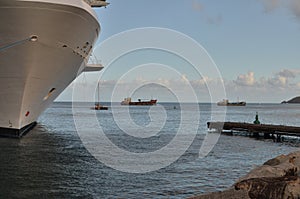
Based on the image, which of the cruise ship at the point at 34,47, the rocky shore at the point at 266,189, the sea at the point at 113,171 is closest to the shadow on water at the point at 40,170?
the sea at the point at 113,171

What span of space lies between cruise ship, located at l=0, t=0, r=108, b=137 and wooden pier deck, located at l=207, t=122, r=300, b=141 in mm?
18429

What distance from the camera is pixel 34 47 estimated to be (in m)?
16.7

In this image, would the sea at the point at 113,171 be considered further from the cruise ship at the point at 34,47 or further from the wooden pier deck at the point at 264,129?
the wooden pier deck at the point at 264,129

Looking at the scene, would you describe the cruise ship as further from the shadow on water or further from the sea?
the sea

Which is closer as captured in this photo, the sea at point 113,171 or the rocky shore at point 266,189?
the rocky shore at point 266,189

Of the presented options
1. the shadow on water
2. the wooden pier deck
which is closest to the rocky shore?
the shadow on water

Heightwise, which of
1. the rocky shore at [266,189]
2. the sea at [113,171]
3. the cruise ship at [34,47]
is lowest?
the sea at [113,171]

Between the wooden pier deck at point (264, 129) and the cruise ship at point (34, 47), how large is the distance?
18429mm

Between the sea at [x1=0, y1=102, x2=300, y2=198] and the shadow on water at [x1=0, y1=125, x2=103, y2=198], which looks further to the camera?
the sea at [x1=0, y1=102, x2=300, y2=198]

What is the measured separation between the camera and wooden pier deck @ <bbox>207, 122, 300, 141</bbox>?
2980 centimetres

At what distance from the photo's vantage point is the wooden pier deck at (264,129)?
29797mm

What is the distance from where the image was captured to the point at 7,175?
44.2 ft

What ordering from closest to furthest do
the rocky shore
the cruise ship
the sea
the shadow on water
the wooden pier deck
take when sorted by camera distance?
1. the rocky shore
2. the shadow on water
3. the sea
4. the cruise ship
5. the wooden pier deck

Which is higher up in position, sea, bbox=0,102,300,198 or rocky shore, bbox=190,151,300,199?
rocky shore, bbox=190,151,300,199
